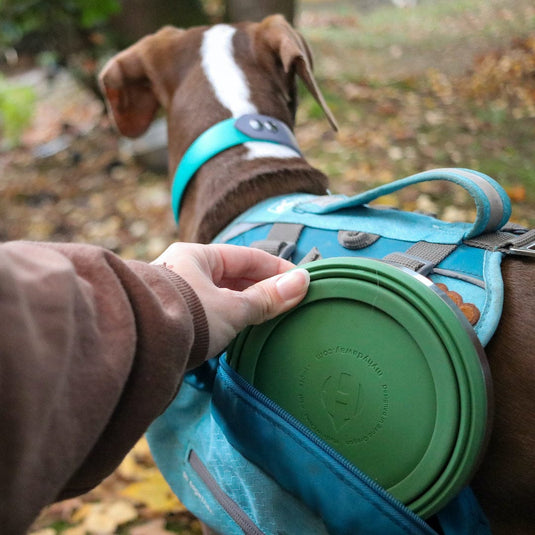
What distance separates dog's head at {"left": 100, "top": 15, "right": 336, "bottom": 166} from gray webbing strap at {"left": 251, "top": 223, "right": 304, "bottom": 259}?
66cm

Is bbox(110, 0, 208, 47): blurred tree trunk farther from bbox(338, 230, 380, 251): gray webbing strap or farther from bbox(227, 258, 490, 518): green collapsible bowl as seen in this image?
bbox(227, 258, 490, 518): green collapsible bowl

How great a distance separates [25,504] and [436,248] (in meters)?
1.01

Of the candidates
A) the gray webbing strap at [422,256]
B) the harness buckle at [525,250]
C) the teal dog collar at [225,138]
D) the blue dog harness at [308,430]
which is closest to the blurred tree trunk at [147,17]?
the teal dog collar at [225,138]

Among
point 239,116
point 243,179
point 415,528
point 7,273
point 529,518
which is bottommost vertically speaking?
point 529,518

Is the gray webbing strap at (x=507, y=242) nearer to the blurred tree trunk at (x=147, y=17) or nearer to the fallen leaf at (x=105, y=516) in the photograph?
the fallen leaf at (x=105, y=516)

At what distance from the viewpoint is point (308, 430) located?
118 cm

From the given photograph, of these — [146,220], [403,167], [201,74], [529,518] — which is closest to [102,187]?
[146,220]

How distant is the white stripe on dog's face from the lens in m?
2.11

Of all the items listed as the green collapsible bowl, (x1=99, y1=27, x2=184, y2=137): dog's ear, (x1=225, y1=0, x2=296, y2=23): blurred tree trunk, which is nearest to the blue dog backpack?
the green collapsible bowl

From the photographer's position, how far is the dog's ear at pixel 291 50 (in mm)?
2131

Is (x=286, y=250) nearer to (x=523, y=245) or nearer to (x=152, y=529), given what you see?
(x=523, y=245)

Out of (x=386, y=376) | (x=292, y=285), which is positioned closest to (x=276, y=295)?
(x=292, y=285)

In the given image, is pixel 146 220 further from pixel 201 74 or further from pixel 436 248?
pixel 436 248

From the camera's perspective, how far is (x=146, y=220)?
429cm
